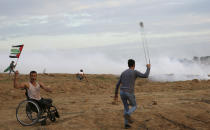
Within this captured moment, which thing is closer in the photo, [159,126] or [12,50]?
[159,126]

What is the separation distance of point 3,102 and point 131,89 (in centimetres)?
1101

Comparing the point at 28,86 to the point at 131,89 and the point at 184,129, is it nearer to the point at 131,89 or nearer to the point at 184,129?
the point at 131,89

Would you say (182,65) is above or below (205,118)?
above

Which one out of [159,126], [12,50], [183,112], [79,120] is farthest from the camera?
[12,50]

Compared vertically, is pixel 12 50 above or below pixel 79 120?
above

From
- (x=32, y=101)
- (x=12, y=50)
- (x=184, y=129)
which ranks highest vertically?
(x=12, y=50)

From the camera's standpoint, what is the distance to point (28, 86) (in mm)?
9148

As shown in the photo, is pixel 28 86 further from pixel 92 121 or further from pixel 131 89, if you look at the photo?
pixel 131 89

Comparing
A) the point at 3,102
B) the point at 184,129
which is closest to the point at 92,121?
the point at 184,129

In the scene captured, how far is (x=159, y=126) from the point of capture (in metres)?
8.87

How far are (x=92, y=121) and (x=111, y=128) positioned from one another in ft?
2.87

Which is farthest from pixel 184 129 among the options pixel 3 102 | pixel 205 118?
pixel 3 102

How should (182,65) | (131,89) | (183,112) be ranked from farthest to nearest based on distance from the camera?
1. (182,65)
2. (183,112)
3. (131,89)

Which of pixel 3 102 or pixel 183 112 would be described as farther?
pixel 3 102
